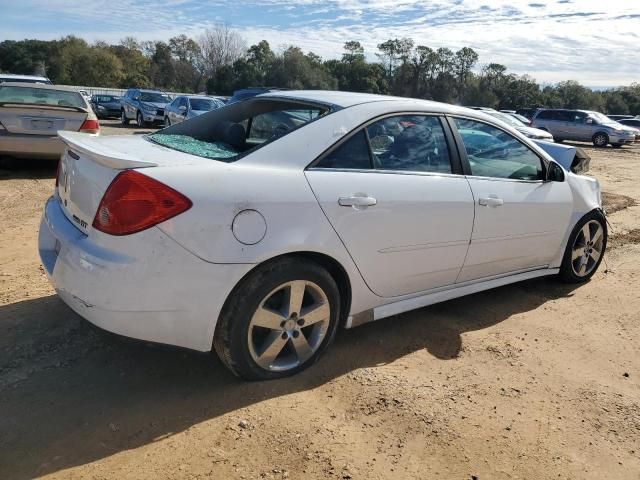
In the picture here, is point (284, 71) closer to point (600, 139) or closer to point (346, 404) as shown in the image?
point (600, 139)

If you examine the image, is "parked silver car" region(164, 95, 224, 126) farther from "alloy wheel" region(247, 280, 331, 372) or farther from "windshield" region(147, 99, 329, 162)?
"alloy wheel" region(247, 280, 331, 372)

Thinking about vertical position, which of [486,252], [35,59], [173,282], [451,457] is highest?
[35,59]

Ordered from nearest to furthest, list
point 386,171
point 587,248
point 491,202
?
point 386,171
point 491,202
point 587,248

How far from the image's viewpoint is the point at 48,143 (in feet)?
26.9

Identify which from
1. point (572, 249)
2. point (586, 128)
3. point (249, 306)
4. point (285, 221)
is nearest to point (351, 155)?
point (285, 221)

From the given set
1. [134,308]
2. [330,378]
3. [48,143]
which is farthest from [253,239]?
[48,143]

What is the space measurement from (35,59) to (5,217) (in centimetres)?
7457

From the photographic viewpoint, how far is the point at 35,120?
8109 millimetres

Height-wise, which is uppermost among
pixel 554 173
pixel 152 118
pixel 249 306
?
pixel 554 173

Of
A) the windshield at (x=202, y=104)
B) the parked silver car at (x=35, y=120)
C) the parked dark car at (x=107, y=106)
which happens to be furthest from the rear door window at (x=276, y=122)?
the parked dark car at (x=107, y=106)

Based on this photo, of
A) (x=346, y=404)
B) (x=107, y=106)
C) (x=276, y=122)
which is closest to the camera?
(x=346, y=404)

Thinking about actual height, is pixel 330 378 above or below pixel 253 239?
below

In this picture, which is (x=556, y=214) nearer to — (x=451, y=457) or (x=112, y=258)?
(x=451, y=457)

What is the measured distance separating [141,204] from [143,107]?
70.6ft
